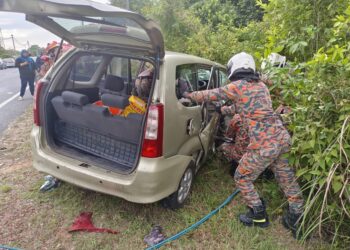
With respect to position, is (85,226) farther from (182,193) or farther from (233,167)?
(233,167)

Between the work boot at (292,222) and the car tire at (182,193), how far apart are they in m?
1.01

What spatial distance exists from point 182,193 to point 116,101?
3.81 ft

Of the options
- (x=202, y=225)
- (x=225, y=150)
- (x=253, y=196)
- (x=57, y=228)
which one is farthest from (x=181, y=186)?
(x=57, y=228)

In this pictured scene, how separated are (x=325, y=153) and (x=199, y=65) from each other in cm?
169

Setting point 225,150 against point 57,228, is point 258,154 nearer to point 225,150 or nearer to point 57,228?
point 225,150

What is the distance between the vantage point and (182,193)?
3156mm

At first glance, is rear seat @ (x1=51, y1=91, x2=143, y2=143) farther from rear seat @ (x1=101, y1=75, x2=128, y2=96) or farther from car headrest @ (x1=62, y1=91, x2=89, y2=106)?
rear seat @ (x1=101, y1=75, x2=128, y2=96)

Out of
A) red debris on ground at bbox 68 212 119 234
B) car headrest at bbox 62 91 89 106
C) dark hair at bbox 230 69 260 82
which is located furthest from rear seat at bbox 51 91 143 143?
dark hair at bbox 230 69 260 82

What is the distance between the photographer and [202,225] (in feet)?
9.73

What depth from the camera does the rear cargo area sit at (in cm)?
287

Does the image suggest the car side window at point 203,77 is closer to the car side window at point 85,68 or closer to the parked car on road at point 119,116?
the parked car on road at point 119,116

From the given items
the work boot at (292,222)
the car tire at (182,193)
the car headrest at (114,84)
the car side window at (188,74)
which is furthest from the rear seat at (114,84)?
the work boot at (292,222)

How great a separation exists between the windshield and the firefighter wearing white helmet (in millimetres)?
775

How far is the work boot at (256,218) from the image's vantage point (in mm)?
2971
